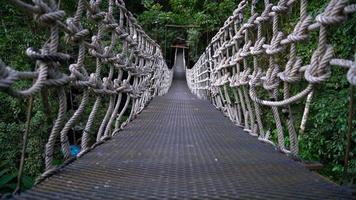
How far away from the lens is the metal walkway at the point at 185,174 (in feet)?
2.62

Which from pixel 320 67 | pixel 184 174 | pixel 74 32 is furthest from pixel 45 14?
pixel 320 67

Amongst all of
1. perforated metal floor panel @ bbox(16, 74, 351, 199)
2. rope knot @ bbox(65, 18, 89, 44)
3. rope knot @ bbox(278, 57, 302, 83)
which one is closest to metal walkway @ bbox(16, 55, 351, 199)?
perforated metal floor panel @ bbox(16, 74, 351, 199)

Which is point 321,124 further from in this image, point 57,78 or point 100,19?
point 57,78

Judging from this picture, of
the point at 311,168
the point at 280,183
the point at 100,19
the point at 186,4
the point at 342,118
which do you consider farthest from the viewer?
the point at 186,4

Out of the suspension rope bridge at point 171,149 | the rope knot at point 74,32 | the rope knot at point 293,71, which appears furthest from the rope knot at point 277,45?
the rope knot at point 74,32

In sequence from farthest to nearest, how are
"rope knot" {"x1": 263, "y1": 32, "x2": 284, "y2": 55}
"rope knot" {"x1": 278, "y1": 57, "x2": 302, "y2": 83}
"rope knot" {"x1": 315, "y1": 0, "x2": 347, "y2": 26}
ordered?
1. "rope knot" {"x1": 263, "y1": 32, "x2": 284, "y2": 55}
2. "rope knot" {"x1": 278, "y1": 57, "x2": 302, "y2": 83}
3. "rope knot" {"x1": 315, "y1": 0, "x2": 347, "y2": 26}

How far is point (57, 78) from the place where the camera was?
0.89 m

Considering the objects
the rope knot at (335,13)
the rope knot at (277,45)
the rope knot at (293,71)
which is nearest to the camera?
the rope knot at (335,13)

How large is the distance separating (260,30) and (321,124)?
128cm

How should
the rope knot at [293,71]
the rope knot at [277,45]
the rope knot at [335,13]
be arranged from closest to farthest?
the rope knot at [335,13]
the rope knot at [293,71]
the rope knot at [277,45]

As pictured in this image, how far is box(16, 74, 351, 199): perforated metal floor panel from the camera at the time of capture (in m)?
0.80

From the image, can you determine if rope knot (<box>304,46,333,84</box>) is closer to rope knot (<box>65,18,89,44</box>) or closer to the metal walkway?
the metal walkway

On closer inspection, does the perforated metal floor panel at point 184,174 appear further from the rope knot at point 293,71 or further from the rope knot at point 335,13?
the rope knot at point 335,13

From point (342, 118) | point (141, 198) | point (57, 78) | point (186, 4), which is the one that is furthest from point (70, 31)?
point (186, 4)
